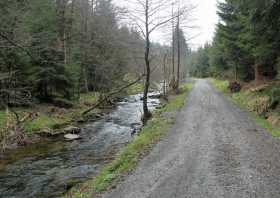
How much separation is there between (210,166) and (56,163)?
6165 millimetres

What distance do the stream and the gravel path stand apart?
2.49 meters

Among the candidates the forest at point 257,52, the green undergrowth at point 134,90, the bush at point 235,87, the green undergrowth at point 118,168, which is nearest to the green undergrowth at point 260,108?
the forest at point 257,52

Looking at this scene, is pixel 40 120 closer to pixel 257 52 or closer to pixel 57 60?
pixel 57 60

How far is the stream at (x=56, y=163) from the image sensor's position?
8.98 metres

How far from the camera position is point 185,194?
22.3 feet

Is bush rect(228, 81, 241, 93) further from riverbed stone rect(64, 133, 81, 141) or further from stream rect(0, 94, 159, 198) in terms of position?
riverbed stone rect(64, 133, 81, 141)

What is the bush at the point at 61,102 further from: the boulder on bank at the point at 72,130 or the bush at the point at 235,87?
the bush at the point at 235,87

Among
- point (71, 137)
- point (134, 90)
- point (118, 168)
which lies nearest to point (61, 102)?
point (71, 137)

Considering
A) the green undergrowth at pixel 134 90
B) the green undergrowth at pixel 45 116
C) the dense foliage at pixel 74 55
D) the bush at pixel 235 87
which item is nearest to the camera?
the green undergrowth at pixel 45 116

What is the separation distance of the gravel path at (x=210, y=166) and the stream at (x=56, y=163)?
2.49 m

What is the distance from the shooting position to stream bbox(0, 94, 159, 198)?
898cm

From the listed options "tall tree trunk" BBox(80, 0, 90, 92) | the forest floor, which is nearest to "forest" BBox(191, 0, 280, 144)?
the forest floor

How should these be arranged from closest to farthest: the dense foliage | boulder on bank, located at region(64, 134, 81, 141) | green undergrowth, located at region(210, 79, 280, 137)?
green undergrowth, located at region(210, 79, 280, 137), boulder on bank, located at region(64, 134, 81, 141), the dense foliage

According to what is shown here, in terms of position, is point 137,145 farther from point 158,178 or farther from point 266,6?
point 266,6
